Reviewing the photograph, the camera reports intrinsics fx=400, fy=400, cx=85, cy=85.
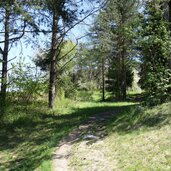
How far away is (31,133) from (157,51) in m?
6.65

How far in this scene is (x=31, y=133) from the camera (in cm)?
1728

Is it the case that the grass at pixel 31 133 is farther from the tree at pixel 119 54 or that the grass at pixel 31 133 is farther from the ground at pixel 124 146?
the tree at pixel 119 54

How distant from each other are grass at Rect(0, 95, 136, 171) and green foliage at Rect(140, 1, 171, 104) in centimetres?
392

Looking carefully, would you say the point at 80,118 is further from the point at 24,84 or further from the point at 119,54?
the point at 119,54

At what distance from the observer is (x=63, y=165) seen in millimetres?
11547

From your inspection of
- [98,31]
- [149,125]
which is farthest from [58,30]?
[149,125]

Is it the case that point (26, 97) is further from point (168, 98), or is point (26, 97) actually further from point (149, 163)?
point (149, 163)

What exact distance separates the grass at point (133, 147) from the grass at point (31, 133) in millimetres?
1207

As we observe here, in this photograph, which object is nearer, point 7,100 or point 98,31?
point 7,100

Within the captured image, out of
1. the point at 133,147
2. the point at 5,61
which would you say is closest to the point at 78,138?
the point at 133,147

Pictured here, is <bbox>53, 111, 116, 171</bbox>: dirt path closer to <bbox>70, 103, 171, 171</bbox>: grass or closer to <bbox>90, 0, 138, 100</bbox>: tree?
<bbox>70, 103, 171, 171</bbox>: grass

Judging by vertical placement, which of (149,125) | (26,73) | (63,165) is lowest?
(63,165)

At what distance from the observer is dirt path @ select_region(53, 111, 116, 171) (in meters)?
Result: 11.8

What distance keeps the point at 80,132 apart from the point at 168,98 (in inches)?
158
